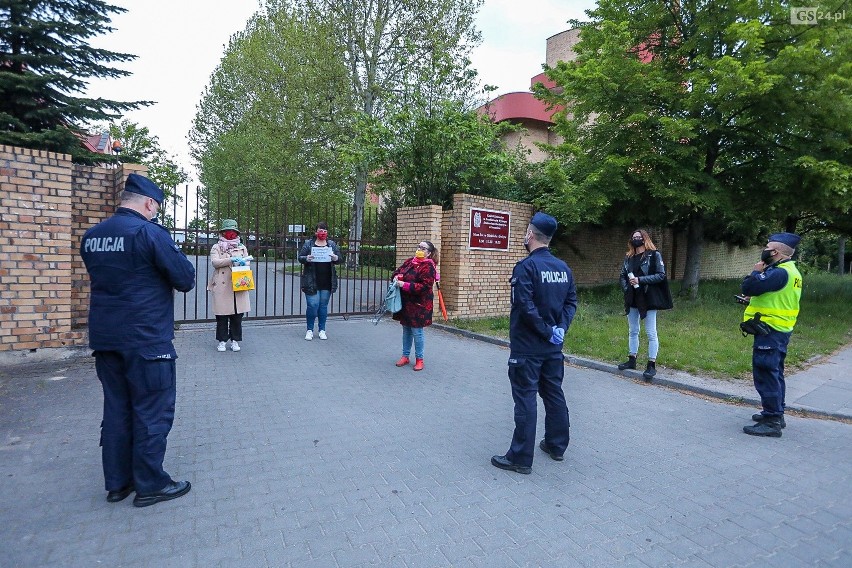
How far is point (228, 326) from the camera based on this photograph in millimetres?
7309

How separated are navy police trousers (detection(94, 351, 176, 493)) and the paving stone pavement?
0.64 feet

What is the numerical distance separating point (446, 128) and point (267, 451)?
9548mm

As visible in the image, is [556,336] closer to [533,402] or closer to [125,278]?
[533,402]

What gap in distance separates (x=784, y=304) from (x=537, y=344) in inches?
105

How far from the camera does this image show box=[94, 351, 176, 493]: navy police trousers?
3.00 m

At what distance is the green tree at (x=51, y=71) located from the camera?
29.6ft

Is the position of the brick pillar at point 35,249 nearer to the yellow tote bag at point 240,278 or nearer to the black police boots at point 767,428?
the yellow tote bag at point 240,278

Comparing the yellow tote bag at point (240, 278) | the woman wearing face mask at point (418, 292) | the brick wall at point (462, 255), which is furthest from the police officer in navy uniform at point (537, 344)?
the brick wall at point (462, 255)

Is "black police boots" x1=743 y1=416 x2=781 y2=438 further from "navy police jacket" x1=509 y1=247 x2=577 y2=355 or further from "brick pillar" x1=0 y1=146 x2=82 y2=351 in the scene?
"brick pillar" x1=0 y1=146 x2=82 y2=351

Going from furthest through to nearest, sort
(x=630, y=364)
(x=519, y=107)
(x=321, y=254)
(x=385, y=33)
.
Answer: (x=519, y=107), (x=385, y=33), (x=321, y=254), (x=630, y=364)

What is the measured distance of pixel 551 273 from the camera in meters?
3.78

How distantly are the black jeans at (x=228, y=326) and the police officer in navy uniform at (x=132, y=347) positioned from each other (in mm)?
4204

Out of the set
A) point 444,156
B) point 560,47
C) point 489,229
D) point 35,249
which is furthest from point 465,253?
point 560,47

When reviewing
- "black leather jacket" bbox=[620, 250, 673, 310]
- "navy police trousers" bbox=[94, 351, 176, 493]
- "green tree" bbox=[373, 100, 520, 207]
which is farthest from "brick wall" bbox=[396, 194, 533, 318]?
"navy police trousers" bbox=[94, 351, 176, 493]
